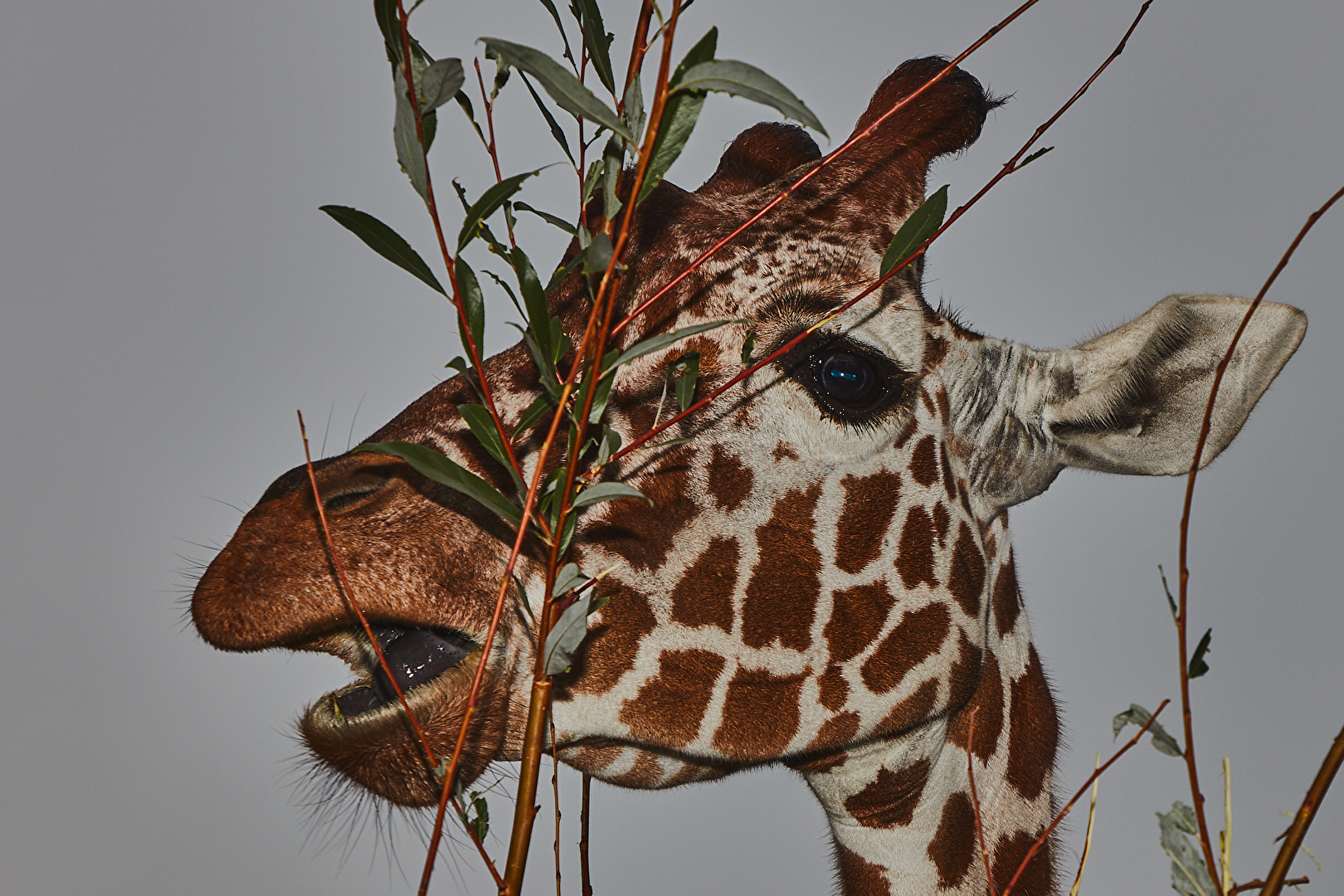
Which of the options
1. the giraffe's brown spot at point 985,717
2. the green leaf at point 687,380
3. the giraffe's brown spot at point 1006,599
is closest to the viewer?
the green leaf at point 687,380

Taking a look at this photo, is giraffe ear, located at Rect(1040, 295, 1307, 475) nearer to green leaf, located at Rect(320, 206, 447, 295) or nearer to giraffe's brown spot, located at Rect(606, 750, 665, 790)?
giraffe's brown spot, located at Rect(606, 750, 665, 790)

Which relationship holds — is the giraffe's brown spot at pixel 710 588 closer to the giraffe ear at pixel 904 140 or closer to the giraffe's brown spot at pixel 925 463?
the giraffe's brown spot at pixel 925 463

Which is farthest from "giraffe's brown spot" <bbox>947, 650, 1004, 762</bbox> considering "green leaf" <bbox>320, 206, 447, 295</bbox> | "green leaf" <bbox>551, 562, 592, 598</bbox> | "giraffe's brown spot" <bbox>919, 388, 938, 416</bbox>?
"green leaf" <bbox>320, 206, 447, 295</bbox>

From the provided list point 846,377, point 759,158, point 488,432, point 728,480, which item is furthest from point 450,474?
point 759,158

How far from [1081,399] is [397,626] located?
143 cm

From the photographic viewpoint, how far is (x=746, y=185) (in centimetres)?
250

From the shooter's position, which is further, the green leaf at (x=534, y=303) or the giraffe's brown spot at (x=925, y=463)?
the giraffe's brown spot at (x=925, y=463)

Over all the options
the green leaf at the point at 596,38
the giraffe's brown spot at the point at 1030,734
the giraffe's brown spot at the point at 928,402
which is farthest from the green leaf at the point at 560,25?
the giraffe's brown spot at the point at 1030,734

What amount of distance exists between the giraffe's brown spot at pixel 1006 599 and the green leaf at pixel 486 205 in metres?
1.60

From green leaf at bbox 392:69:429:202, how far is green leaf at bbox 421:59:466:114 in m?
0.02

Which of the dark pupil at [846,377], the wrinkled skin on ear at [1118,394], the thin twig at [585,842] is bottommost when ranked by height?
the thin twig at [585,842]

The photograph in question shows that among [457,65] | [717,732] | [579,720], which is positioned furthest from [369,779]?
[457,65]

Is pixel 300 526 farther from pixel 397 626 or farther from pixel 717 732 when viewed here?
pixel 717 732

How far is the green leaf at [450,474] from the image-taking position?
1.05 meters
